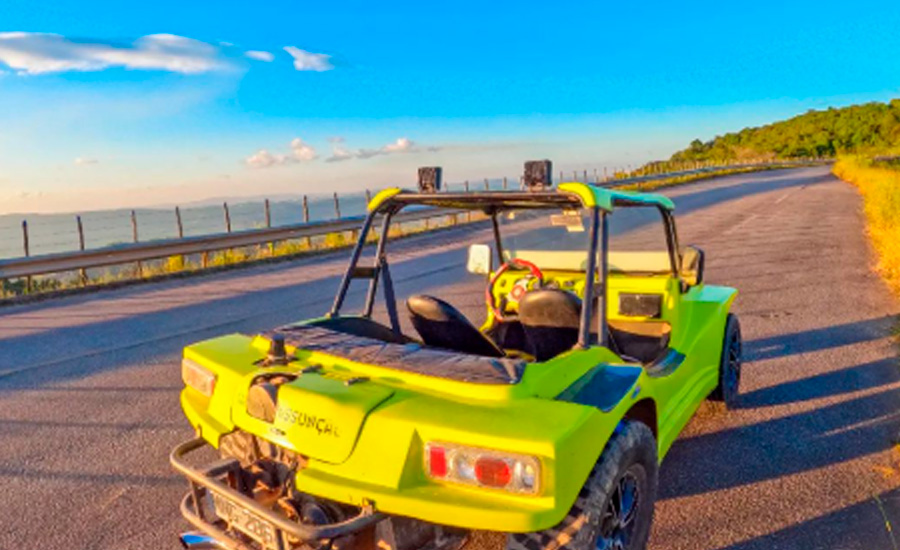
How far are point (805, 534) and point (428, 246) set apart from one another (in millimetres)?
13487

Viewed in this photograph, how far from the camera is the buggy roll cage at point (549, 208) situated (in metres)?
3.09

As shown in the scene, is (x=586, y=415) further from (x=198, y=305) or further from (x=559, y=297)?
(x=198, y=305)

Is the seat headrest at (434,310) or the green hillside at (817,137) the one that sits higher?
the green hillside at (817,137)

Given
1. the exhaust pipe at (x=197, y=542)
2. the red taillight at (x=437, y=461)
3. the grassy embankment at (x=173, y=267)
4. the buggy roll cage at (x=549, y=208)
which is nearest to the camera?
the red taillight at (x=437, y=461)

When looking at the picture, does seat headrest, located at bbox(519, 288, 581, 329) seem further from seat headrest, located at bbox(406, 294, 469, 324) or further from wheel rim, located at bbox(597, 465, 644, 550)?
wheel rim, located at bbox(597, 465, 644, 550)

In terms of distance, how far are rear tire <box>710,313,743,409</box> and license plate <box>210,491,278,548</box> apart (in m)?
3.49

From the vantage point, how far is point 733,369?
506cm

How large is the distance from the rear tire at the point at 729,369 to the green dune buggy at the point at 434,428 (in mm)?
1007

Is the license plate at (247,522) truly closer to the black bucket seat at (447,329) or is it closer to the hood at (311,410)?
the hood at (311,410)

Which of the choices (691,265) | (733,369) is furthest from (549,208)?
(733,369)

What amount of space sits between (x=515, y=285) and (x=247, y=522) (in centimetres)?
279

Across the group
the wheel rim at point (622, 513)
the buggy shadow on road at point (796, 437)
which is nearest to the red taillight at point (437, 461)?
→ the wheel rim at point (622, 513)

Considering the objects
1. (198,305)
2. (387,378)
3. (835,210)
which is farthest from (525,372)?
(835,210)

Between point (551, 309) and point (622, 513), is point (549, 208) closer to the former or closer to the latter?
point (551, 309)
